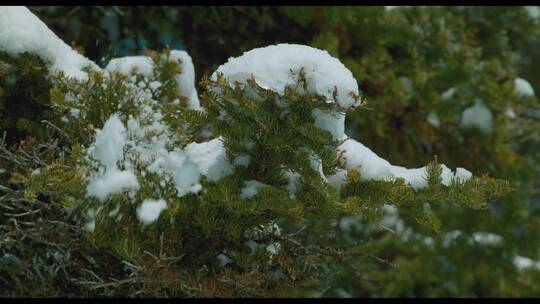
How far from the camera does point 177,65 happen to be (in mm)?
3240

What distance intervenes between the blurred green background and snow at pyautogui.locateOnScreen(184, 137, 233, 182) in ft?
5.19

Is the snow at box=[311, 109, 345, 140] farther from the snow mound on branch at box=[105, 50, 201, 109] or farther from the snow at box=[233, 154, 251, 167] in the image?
the snow mound on branch at box=[105, 50, 201, 109]

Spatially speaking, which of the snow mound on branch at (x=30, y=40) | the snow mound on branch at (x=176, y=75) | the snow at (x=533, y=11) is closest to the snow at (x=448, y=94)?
the snow at (x=533, y=11)

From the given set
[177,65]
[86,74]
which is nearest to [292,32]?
[177,65]

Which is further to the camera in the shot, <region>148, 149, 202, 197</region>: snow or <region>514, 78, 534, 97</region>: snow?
<region>514, 78, 534, 97</region>: snow

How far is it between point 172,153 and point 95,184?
0.33m

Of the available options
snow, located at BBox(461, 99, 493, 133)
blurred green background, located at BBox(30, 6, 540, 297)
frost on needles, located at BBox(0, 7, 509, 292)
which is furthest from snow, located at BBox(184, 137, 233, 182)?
snow, located at BBox(461, 99, 493, 133)

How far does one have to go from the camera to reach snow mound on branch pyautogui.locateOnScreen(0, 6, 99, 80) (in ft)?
9.45

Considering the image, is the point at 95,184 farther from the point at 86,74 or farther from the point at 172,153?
the point at 86,74

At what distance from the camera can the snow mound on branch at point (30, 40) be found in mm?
2879

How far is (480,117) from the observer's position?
16.7 feet

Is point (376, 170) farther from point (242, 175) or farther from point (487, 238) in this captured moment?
point (487, 238)

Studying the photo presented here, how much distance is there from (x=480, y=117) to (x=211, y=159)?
310 centimetres

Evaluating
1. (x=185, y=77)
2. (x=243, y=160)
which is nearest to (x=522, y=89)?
(x=185, y=77)
